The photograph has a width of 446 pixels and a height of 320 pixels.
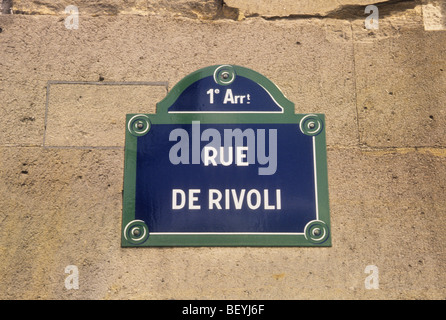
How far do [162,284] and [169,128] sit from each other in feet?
2.18

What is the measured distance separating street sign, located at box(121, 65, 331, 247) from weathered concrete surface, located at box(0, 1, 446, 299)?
5 cm

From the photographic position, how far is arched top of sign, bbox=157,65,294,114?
245 cm

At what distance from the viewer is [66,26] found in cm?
256

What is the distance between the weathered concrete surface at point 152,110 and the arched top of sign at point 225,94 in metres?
0.05

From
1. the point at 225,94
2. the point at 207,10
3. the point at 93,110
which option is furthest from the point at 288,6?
the point at 93,110

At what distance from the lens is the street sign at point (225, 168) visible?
7.61 feet

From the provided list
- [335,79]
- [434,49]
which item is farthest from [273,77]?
[434,49]

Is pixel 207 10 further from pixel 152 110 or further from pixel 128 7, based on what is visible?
pixel 152 110

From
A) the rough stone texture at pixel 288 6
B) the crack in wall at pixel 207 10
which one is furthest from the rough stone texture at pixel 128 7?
the rough stone texture at pixel 288 6

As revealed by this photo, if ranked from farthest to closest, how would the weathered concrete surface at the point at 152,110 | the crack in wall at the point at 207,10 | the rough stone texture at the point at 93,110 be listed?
the crack in wall at the point at 207,10
the rough stone texture at the point at 93,110
the weathered concrete surface at the point at 152,110

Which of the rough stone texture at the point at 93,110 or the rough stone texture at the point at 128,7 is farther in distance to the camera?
the rough stone texture at the point at 128,7

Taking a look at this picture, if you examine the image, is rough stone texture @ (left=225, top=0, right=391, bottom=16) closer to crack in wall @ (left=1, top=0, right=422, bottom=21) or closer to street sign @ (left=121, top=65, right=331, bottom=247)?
crack in wall @ (left=1, top=0, right=422, bottom=21)

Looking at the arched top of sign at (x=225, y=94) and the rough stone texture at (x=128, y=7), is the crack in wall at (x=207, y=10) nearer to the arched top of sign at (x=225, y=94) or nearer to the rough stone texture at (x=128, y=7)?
the rough stone texture at (x=128, y=7)

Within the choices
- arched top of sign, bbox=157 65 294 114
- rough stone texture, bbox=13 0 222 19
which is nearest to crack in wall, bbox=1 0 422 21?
rough stone texture, bbox=13 0 222 19
